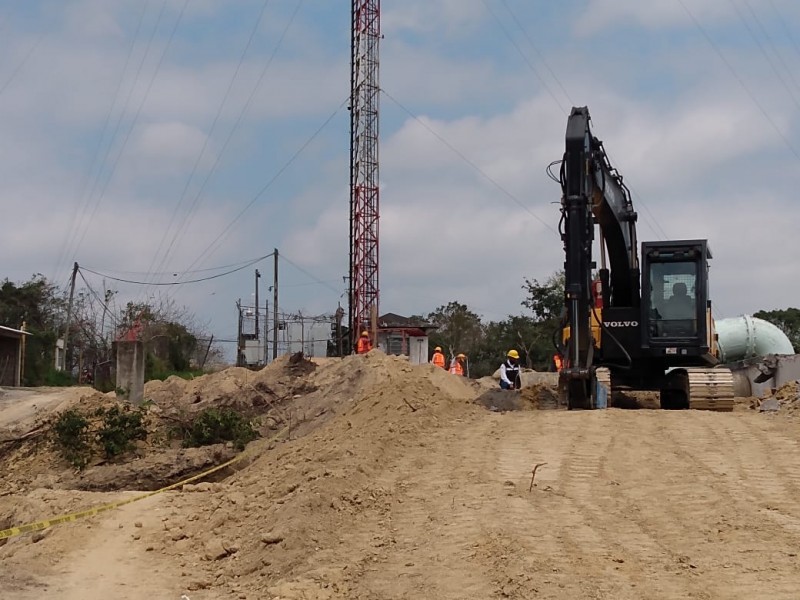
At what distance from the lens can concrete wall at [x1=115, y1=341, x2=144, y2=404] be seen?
2031 centimetres

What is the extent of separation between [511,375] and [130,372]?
854cm

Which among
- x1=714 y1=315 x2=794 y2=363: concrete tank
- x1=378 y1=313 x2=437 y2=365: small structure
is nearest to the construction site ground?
x1=714 y1=315 x2=794 y2=363: concrete tank

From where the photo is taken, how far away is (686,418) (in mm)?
14391

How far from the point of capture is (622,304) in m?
19.0

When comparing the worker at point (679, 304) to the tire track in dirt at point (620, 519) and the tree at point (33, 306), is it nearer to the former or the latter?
the tire track in dirt at point (620, 519)

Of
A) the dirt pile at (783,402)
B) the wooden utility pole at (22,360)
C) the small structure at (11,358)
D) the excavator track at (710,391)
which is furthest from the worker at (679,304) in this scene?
the wooden utility pole at (22,360)

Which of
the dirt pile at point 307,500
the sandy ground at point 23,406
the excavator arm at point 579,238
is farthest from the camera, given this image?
the sandy ground at point 23,406

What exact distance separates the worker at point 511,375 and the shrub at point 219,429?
7.01 m

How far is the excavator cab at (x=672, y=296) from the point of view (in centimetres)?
1762

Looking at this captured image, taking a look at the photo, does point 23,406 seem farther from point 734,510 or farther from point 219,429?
point 734,510

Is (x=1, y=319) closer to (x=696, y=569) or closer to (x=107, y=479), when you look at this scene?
(x=107, y=479)

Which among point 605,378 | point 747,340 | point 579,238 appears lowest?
point 605,378

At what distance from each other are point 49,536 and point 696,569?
7.68 m

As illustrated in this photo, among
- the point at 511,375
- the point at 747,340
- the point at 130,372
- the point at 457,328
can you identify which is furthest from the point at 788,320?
the point at 130,372
